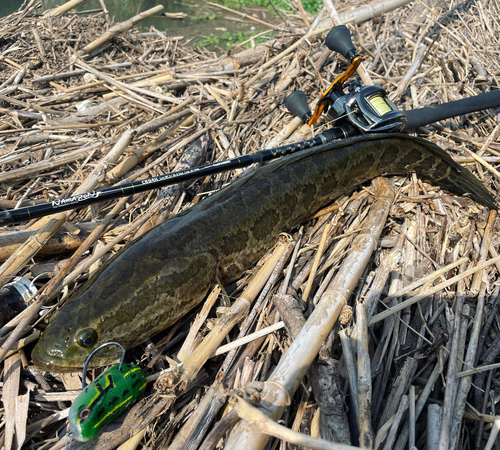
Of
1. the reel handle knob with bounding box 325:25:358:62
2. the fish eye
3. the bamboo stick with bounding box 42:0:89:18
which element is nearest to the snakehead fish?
the fish eye

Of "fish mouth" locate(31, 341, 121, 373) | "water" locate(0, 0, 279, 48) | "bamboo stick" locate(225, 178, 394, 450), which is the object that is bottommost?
"bamboo stick" locate(225, 178, 394, 450)

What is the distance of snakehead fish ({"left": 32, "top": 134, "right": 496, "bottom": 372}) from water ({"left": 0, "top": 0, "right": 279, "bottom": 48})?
7.28 meters

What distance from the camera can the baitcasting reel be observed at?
3434 millimetres

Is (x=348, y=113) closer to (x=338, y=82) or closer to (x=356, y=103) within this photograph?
(x=356, y=103)

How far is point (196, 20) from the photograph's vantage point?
436 inches

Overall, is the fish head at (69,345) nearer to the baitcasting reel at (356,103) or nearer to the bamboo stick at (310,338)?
the bamboo stick at (310,338)

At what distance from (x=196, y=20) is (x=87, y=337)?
1093 cm

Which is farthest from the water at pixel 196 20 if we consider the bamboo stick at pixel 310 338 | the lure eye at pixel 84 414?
the lure eye at pixel 84 414

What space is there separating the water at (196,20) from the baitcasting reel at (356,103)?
263 inches

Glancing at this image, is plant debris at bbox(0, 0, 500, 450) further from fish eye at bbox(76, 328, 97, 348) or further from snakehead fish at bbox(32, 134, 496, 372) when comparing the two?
fish eye at bbox(76, 328, 97, 348)

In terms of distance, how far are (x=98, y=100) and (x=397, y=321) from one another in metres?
4.39

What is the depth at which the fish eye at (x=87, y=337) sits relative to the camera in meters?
2.20

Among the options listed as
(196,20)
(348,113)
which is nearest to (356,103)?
(348,113)

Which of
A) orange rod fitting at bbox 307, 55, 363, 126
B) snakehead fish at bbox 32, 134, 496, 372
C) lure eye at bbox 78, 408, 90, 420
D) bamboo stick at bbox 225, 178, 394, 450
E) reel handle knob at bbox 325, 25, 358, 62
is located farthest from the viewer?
reel handle knob at bbox 325, 25, 358, 62
